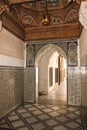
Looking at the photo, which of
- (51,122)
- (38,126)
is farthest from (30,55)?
(38,126)

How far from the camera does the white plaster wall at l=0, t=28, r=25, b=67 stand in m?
3.71

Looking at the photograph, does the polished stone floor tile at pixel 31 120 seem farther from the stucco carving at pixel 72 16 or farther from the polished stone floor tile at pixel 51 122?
the stucco carving at pixel 72 16

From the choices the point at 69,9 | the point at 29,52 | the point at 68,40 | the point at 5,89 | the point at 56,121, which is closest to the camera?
the point at 56,121

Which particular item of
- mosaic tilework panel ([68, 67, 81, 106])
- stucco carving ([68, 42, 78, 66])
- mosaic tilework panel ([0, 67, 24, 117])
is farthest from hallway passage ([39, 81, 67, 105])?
stucco carving ([68, 42, 78, 66])

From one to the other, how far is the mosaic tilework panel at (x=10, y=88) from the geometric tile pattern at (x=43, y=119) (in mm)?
249

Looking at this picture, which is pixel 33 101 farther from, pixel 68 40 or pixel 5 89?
pixel 68 40

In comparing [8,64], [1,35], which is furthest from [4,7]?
[8,64]

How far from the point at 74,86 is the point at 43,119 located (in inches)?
69.7

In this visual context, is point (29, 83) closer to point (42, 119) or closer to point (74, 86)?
point (74, 86)

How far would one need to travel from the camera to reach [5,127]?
3.09 meters

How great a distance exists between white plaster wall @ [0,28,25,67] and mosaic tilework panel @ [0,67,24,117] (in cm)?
21

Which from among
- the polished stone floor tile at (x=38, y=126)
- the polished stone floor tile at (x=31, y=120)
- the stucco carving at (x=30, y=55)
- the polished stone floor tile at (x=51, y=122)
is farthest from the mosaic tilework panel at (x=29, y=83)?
the polished stone floor tile at (x=38, y=126)

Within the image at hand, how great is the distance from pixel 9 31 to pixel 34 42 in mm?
1338

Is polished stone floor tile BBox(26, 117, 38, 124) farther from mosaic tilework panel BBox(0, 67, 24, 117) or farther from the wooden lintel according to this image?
the wooden lintel
